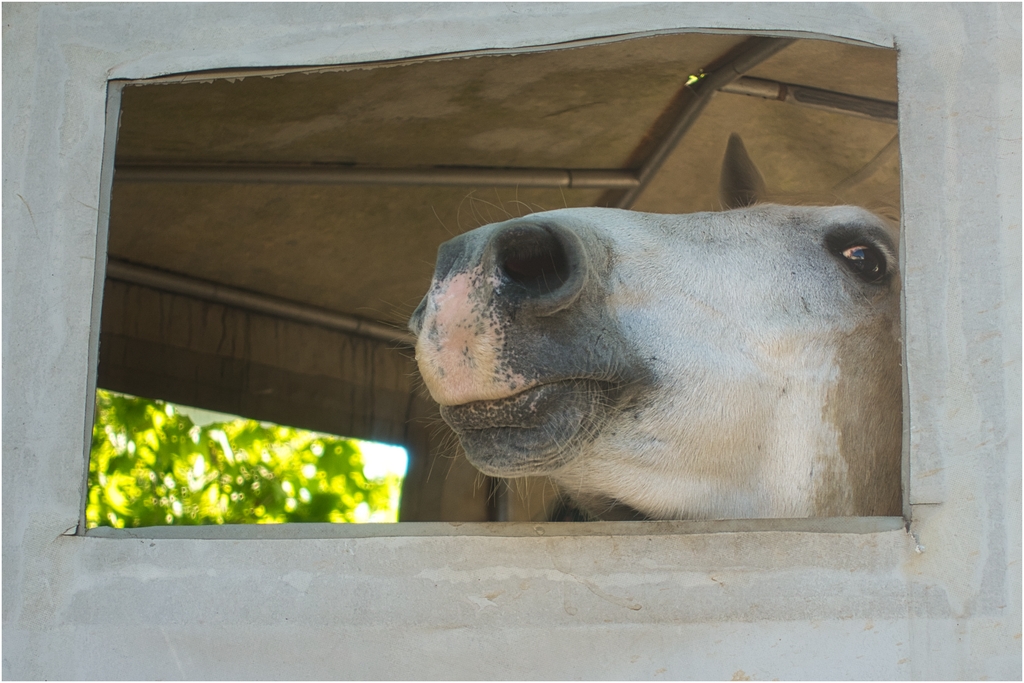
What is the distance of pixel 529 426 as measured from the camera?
172cm

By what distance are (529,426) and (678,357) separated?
347mm

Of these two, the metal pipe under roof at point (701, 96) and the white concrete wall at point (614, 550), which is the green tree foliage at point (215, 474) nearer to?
the metal pipe under roof at point (701, 96)

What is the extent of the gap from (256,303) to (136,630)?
9.10 feet

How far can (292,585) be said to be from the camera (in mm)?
1733

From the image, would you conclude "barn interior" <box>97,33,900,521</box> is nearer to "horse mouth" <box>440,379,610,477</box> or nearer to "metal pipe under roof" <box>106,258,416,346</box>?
"metal pipe under roof" <box>106,258,416,346</box>

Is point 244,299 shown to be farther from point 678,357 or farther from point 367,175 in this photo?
point 678,357

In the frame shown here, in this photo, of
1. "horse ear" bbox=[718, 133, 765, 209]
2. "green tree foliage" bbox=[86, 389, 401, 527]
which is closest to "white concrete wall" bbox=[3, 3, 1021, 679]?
"horse ear" bbox=[718, 133, 765, 209]

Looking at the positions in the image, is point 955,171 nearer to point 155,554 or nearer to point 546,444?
A: point 546,444

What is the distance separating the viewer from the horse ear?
3.09 m

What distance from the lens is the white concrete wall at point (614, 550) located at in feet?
5.40

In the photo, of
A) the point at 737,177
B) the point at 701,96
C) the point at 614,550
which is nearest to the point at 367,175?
the point at 701,96

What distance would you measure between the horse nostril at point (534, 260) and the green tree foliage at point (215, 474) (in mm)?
4605

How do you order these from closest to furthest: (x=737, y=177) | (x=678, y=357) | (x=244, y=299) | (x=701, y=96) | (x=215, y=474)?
(x=678, y=357) < (x=737, y=177) < (x=701, y=96) < (x=244, y=299) < (x=215, y=474)

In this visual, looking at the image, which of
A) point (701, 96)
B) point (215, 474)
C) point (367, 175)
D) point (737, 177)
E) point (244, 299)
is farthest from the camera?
point (215, 474)
